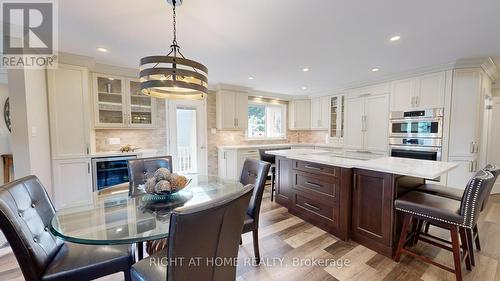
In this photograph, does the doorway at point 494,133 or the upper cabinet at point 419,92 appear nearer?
the upper cabinet at point 419,92

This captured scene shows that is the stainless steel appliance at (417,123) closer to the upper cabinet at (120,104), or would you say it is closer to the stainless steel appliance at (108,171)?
the upper cabinet at (120,104)

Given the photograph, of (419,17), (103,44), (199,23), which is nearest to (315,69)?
(419,17)

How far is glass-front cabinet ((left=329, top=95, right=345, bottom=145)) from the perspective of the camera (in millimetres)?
4973

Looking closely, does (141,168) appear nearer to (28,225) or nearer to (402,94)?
(28,225)

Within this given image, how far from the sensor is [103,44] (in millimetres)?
2510

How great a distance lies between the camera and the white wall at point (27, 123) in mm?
2167

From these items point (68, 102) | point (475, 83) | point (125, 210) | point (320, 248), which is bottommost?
point (320, 248)

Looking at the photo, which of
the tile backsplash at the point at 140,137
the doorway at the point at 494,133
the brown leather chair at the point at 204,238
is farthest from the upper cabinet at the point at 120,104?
the doorway at the point at 494,133

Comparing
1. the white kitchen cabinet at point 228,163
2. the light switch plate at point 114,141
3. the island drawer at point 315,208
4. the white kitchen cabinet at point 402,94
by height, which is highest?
the white kitchen cabinet at point 402,94

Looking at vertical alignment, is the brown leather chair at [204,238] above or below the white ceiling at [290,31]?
below

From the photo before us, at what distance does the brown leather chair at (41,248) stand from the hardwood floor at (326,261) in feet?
2.17

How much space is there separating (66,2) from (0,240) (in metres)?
2.64

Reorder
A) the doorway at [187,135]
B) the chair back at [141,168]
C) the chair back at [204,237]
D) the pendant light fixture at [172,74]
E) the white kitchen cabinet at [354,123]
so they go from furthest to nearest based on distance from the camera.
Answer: the white kitchen cabinet at [354,123] → the doorway at [187,135] → the chair back at [141,168] → the pendant light fixture at [172,74] → the chair back at [204,237]

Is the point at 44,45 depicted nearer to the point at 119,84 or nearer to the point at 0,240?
the point at 119,84
